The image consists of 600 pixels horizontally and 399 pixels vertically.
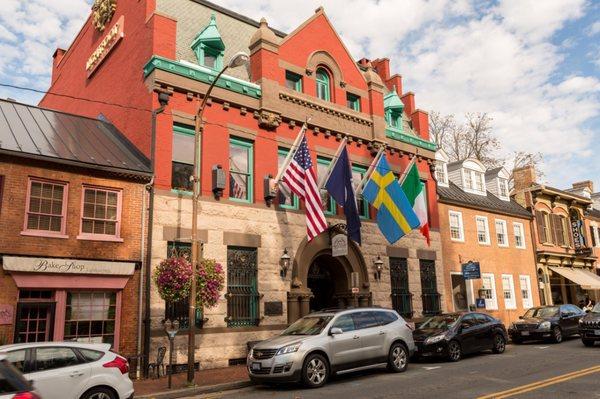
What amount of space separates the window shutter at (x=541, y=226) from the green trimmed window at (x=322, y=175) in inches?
681

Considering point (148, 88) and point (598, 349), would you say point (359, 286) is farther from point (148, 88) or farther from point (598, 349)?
point (148, 88)

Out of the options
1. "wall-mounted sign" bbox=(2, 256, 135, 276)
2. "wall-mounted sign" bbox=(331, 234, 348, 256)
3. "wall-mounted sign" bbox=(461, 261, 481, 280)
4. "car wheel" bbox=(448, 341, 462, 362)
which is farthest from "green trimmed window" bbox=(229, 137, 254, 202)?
"wall-mounted sign" bbox=(461, 261, 481, 280)

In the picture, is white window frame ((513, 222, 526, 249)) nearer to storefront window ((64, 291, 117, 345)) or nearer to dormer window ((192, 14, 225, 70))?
dormer window ((192, 14, 225, 70))

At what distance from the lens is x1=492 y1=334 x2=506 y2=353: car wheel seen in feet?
58.1

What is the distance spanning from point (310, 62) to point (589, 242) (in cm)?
2749

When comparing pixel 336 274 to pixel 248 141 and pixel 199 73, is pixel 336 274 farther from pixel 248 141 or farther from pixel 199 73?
pixel 199 73

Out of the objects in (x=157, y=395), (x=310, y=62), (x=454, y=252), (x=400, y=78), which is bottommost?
(x=157, y=395)

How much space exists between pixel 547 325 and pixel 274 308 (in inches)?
444

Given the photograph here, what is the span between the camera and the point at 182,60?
18.2 m

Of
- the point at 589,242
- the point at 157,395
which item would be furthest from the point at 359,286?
the point at 589,242

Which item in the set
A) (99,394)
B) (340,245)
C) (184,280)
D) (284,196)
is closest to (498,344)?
(340,245)

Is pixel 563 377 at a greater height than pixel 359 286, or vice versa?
pixel 359 286

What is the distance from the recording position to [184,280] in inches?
539

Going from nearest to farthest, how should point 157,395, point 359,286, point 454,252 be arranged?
point 157,395, point 359,286, point 454,252
